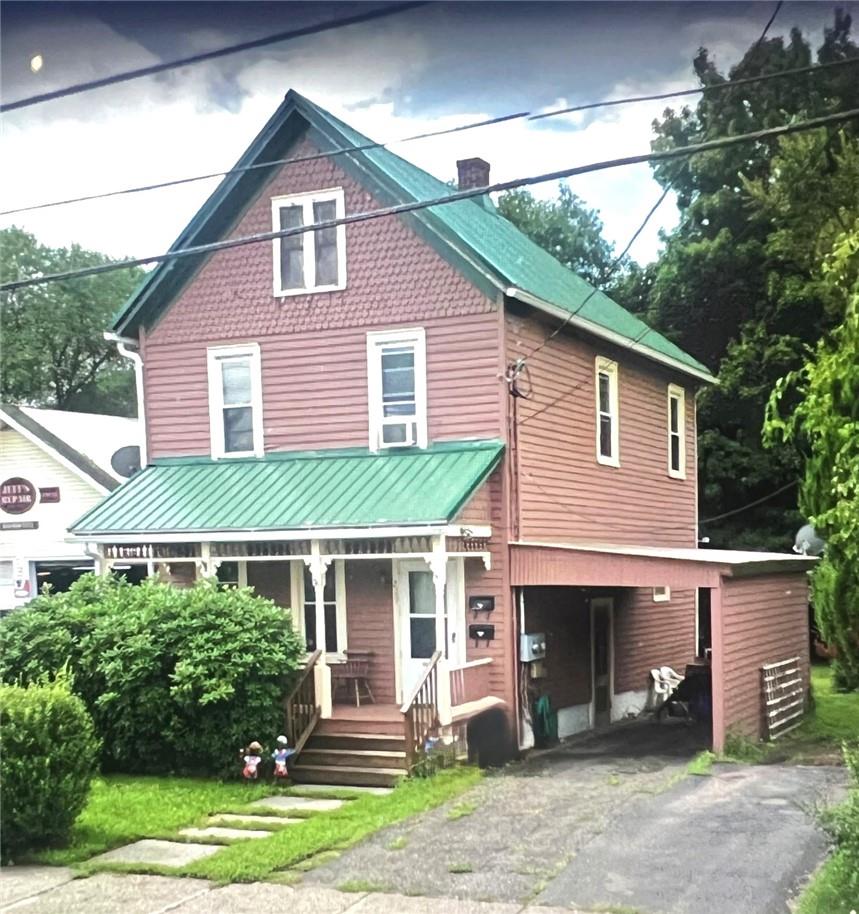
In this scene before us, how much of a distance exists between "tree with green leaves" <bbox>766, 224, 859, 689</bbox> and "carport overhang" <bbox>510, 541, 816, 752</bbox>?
674 millimetres

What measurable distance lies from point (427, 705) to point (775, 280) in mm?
4893

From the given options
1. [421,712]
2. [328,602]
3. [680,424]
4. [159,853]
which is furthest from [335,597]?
[680,424]

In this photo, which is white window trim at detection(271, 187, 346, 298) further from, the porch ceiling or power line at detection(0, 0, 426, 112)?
power line at detection(0, 0, 426, 112)

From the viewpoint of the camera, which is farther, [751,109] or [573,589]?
[573,589]

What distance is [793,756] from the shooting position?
9.25 m

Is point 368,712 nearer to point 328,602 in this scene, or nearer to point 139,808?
point 328,602

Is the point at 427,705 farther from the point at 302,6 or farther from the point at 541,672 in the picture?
the point at 302,6

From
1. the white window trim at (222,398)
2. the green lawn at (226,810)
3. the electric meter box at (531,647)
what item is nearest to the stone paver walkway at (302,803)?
the green lawn at (226,810)

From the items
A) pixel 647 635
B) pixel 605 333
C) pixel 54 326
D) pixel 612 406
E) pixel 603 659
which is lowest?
pixel 603 659

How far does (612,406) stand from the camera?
480 inches

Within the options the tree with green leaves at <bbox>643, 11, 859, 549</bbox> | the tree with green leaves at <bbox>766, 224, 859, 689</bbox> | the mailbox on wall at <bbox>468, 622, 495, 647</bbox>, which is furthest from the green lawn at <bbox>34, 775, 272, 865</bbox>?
the tree with green leaves at <bbox>766, 224, 859, 689</bbox>

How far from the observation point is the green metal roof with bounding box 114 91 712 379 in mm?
7996

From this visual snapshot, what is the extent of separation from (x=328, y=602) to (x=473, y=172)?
560cm

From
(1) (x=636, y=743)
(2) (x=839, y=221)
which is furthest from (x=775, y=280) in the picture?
(1) (x=636, y=743)
